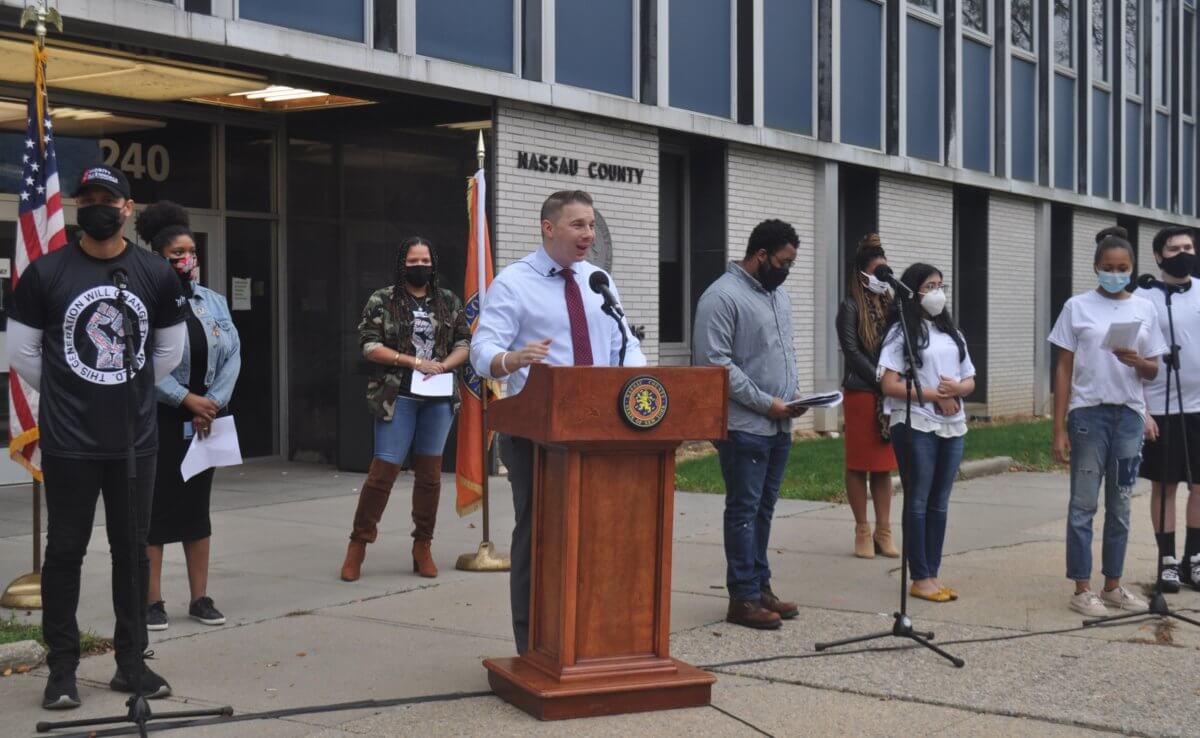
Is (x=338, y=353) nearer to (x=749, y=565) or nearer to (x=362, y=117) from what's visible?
(x=362, y=117)

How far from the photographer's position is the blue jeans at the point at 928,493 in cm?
807

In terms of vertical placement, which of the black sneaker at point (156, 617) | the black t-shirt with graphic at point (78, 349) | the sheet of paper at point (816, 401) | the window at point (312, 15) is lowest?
the black sneaker at point (156, 617)

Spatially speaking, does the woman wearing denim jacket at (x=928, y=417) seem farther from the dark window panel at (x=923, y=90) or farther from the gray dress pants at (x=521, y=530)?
the dark window panel at (x=923, y=90)

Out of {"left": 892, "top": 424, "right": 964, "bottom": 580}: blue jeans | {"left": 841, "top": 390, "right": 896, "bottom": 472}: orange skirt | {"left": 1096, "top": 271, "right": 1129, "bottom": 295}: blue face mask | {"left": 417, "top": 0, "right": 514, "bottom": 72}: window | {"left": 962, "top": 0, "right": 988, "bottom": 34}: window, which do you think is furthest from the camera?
{"left": 962, "top": 0, "right": 988, "bottom": 34}: window

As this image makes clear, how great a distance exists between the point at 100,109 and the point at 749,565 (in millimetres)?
8394

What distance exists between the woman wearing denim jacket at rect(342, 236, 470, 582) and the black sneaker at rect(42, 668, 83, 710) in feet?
9.59

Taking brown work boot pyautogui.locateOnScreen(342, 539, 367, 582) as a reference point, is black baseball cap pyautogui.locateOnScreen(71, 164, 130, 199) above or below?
above

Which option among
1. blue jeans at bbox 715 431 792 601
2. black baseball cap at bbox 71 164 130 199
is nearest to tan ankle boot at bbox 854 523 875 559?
blue jeans at bbox 715 431 792 601

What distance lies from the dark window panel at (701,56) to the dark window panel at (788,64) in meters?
0.80

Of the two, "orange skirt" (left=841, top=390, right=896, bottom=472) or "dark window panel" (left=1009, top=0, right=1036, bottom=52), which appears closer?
"orange skirt" (left=841, top=390, right=896, bottom=472)

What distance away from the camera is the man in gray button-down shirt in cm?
732

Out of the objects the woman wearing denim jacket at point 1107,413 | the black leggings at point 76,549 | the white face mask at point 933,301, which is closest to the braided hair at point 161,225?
the black leggings at point 76,549

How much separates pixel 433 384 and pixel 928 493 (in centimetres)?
292

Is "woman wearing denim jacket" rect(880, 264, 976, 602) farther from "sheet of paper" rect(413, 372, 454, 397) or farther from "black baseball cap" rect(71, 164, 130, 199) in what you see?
"black baseball cap" rect(71, 164, 130, 199)
